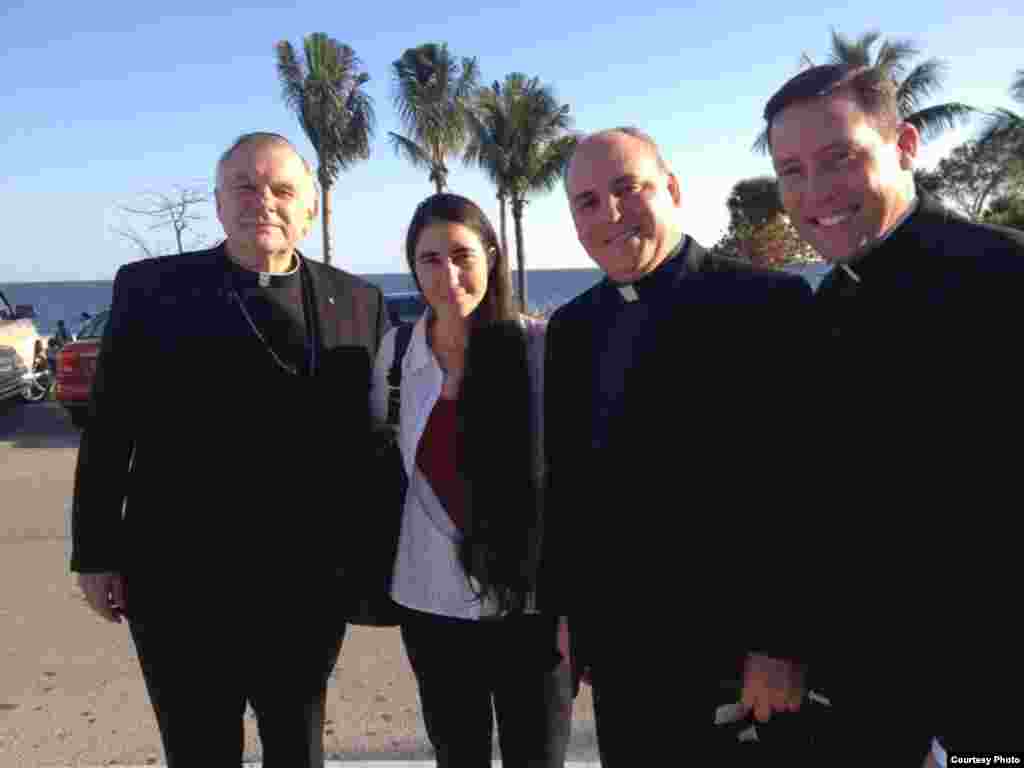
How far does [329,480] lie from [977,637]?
68.2 inches

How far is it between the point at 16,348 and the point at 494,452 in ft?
43.8

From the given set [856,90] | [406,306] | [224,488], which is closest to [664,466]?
[856,90]

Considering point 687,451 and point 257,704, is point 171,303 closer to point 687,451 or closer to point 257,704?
point 257,704

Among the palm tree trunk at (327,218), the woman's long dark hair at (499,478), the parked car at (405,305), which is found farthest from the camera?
the palm tree trunk at (327,218)

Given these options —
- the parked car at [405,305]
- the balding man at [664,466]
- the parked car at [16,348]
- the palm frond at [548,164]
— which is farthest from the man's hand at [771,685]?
the palm frond at [548,164]

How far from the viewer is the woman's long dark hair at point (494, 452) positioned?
230 cm

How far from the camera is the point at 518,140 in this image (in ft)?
104

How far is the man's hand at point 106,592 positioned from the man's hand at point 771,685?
6.01 ft

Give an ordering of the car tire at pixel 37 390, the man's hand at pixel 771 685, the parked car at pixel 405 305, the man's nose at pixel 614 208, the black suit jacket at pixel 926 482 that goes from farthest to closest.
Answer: the car tire at pixel 37 390 < the parked car at pixel 405 305 < the man's nose at pixel 614 208 < the man's hand at pixel 771 685 < the black suit jacket at pixel 926 482

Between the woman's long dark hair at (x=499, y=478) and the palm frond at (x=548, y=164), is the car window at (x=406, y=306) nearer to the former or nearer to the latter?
the woman's long dark hair at (x=499, y=478)

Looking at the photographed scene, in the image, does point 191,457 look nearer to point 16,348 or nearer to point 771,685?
point 771,685

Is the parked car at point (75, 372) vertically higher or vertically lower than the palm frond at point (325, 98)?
lower

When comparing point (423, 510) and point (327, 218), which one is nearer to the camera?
point (423, 510)

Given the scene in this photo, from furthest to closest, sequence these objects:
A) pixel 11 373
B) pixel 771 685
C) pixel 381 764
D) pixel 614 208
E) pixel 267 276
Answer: pixel 11 373 < pixel 381 764 < pixel 267 276 < pixel 614 208 < pixel 771 685
